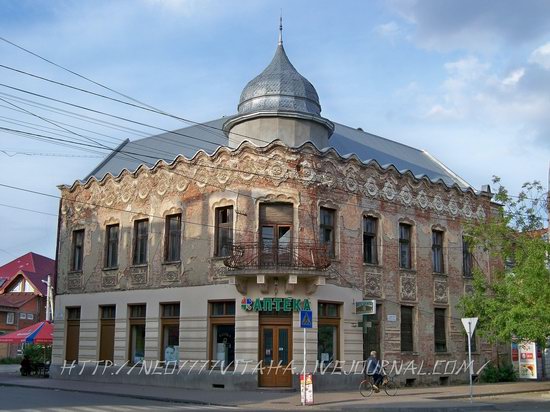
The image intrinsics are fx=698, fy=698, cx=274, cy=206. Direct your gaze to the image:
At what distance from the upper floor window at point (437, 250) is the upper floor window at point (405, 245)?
1706mm

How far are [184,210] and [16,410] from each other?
498 inches

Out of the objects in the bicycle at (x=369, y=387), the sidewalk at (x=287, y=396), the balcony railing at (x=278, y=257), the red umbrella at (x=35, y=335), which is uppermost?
the balcony railing at (x=278, y=257)

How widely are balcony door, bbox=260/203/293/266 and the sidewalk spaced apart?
5.01 m

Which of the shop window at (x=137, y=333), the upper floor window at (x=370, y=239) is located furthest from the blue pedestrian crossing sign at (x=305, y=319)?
the shop window at (x=137, y=333)

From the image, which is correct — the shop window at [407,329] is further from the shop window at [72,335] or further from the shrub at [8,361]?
the shrub at [8,361]

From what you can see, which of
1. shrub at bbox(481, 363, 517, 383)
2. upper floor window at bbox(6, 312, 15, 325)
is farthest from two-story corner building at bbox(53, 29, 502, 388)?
upper floor window at bbox(6, 312, 15, 325)

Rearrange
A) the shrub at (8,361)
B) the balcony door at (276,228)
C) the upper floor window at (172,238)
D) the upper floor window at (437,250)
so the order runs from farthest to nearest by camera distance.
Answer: the shrub at (8,361) < the upper floor window at (437,250) < the upper floor window at (172,238) < the balcony door at (276,228)

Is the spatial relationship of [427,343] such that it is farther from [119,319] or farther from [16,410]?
[16,410]

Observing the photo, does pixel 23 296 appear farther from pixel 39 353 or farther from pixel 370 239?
pixel 370 239

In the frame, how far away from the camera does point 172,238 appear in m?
28.9

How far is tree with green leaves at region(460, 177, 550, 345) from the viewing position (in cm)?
2528

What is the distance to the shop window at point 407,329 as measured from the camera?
94.8 ft

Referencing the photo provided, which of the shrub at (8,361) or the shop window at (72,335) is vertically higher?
the shop window at (72,335)

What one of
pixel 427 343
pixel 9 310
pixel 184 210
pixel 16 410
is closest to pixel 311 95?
pixel 184 210
